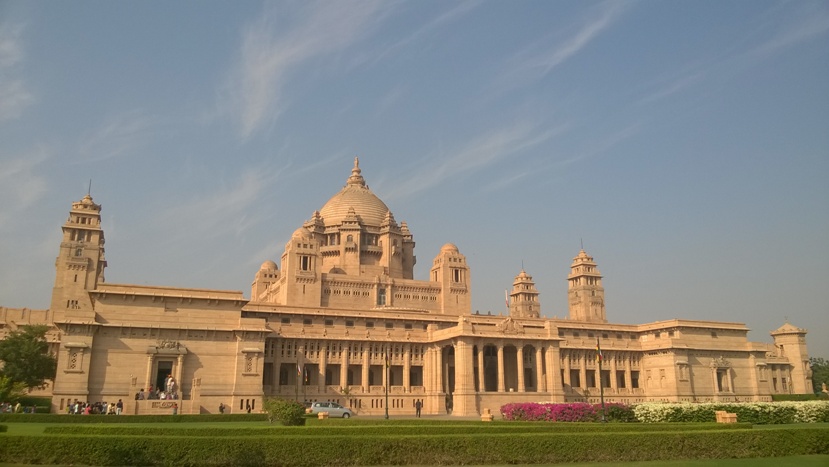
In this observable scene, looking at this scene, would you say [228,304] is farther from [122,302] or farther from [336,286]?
[336,286]

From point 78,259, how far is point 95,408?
3407 cm

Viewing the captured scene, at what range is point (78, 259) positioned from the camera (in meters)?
77.4

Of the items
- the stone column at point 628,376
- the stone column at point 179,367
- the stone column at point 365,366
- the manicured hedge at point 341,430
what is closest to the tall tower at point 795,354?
the stone column at point 628,376

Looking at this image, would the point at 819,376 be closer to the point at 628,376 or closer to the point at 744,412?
the point at 628,376

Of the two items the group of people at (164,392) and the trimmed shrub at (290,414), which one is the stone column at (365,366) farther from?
the trimmed shrub at (290,414)

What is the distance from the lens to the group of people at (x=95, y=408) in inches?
1836

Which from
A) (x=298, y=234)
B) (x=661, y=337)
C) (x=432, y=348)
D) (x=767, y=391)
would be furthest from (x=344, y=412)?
(x=767, y=391)

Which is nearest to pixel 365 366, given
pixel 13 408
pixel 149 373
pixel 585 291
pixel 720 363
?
pixel 149 373

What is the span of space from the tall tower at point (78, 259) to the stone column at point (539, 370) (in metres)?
47.8

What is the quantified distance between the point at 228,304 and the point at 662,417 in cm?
3565

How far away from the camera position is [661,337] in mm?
79438

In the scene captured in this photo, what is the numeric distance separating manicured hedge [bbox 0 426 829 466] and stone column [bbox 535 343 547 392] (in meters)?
36.7

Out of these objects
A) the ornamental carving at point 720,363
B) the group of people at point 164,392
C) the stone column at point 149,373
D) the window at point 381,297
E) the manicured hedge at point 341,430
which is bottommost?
the manicured hedge at point 341,430

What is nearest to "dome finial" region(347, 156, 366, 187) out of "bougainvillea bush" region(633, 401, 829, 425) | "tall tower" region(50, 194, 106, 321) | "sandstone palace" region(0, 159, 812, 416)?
"sandstone palace" region(0, 159, 812, 416)
